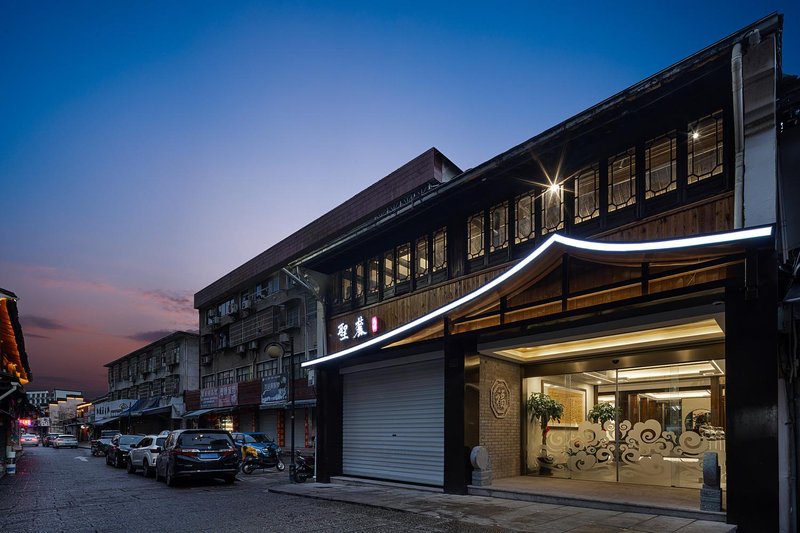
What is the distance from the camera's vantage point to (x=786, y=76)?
1038 centimetres

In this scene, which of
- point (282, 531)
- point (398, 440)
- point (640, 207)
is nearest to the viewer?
point (282, 531)

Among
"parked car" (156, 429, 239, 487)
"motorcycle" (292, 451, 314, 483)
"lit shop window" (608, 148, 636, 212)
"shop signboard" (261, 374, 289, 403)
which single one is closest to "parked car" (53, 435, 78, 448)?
"shop signboard" (261, 374, 289, 403)

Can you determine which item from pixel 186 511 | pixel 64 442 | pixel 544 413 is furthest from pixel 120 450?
pixel 64 442

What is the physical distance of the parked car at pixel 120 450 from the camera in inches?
1051

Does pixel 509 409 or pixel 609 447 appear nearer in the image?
pixel 609 447

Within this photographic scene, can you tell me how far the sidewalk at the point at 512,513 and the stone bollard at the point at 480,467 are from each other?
1.49 ft

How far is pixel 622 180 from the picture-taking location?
35.3 feet

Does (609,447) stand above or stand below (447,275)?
below

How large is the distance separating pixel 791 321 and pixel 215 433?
1566cm

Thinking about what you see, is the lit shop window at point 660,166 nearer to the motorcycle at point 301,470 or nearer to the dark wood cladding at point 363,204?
the dark wood cladding at point 363,204

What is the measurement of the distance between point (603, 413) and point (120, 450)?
2263 centimetres

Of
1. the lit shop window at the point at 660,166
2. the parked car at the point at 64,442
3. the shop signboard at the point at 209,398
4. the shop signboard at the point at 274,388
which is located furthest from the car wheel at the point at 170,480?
the parked car at the point at 64,442

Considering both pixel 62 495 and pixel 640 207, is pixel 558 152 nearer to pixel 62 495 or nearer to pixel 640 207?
pixel 640 207

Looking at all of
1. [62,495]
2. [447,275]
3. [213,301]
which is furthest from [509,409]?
[213,301]
